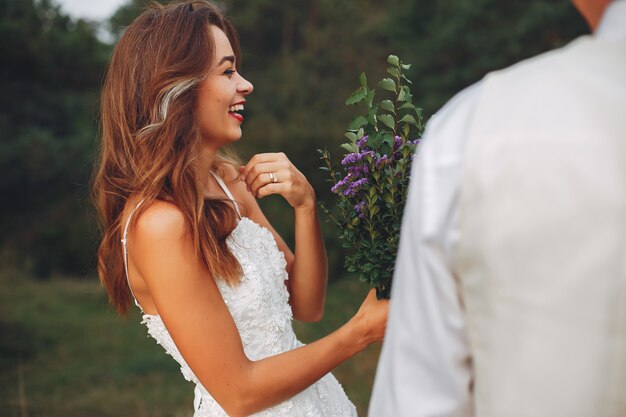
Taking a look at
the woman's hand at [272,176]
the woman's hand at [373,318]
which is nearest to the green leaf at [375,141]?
the woman's hand at [373,318]

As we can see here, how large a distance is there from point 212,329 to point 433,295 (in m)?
1.06

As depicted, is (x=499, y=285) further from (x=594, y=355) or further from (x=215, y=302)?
(x=215, y=302)

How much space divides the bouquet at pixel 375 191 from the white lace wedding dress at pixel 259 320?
469 mm

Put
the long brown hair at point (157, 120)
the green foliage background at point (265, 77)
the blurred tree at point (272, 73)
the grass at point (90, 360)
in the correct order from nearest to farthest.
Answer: the long brown hair at point (157, 120), the grass at point (90, 360), the green foliage background at point (265, 77), the blurred tree at point (272, 73)

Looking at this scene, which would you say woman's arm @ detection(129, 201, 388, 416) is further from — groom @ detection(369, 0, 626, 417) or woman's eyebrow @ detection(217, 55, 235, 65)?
groom @ detection(369, 0, 626, 417)

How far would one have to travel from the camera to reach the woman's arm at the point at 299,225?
7.86ft

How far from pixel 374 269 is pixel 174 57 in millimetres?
1032

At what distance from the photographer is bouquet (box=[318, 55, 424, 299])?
1870 mm

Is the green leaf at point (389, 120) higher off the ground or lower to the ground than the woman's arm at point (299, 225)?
higher

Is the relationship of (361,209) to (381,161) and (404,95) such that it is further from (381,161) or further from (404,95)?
(404,95)

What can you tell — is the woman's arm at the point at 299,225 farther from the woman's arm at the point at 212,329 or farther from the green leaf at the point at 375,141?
the green leaf at the point at 375,141

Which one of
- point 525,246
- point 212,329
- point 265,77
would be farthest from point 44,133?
point 525,246

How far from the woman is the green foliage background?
26.0 feet

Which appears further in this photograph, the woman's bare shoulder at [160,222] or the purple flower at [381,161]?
the woman's bare shoulder at [160,222]
